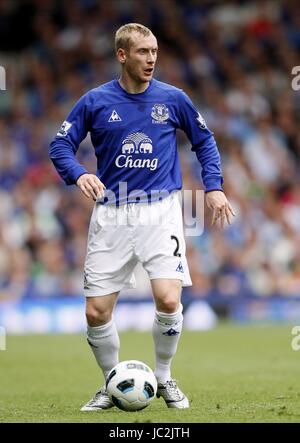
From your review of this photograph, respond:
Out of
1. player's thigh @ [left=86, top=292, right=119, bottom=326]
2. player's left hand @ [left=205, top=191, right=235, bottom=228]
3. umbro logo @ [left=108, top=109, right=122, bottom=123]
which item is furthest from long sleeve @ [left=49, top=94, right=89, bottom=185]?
player's left hand @ [left=205, top=191, right=235, bottom=228]

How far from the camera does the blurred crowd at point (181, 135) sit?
62.6 ft

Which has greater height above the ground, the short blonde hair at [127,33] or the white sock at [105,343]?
the short blonde hair at [127,33]

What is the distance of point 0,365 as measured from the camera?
12180mm

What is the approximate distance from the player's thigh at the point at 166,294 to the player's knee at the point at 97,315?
0.39 meters

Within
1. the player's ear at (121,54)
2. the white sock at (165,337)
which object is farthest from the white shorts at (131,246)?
the player's ear at (121,54)

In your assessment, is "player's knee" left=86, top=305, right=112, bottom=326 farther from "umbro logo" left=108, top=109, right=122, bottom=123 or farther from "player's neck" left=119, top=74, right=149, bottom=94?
"player's neck" left=119, top=74, right=149, bottom=94

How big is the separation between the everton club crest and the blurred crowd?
10.8m

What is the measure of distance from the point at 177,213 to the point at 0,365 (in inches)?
193

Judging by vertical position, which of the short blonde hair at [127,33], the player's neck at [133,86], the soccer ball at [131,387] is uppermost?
the short blonde hair at [127,33]

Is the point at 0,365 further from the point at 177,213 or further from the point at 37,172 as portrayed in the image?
the point at 37,172

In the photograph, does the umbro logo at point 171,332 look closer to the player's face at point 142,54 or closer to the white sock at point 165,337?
the white sock at point 165,337

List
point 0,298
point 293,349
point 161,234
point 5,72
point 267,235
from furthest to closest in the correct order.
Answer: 1. point 5,72
2. point 267,235
3. point 0,298
4. point 293,349
5. point 161,234

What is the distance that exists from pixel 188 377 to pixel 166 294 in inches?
123
